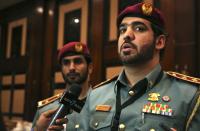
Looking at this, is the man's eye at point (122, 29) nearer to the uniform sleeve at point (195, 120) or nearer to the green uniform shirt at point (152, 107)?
the green uniform shirt at point (152, 107)

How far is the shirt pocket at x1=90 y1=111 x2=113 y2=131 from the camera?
1423 millimetres

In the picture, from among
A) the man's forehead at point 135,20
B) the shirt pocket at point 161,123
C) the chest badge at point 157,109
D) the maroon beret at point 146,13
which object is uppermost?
the maroon beret at point 146,13

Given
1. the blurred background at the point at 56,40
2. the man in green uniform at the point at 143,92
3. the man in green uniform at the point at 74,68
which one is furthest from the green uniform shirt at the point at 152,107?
the blurred background at the point at 56,40

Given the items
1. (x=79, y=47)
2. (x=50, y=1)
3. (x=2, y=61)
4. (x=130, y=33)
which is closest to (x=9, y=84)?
(x=2, y=61)

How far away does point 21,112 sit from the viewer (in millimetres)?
4324

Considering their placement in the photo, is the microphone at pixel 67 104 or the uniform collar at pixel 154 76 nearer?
the microphone at pixel 67 104

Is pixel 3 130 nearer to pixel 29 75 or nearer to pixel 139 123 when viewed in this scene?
pixel 139 123

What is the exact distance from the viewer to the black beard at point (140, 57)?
1.46 m

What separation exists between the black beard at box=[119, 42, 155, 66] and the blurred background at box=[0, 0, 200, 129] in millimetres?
1075

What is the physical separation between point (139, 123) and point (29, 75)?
121 inches

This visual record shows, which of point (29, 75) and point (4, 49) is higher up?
point (4, 49)

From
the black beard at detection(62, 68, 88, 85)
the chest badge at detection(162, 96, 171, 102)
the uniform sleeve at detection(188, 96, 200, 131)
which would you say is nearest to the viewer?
the uniform sleeve at detection(188, 96, 200, 131)

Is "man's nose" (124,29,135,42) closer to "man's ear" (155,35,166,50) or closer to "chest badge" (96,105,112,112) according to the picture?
"man's ear" (155,35,166,50)

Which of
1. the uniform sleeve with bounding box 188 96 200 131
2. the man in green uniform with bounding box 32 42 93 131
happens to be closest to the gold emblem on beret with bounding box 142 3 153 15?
the uniform sleeve with bounding box 188 96 200 131
